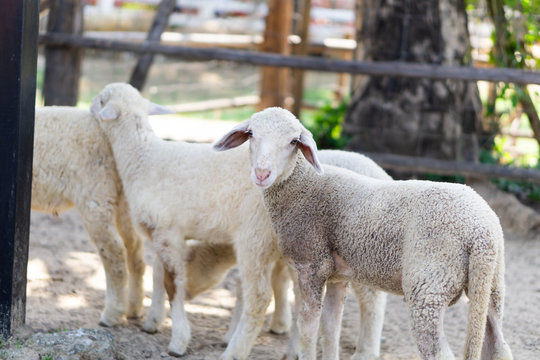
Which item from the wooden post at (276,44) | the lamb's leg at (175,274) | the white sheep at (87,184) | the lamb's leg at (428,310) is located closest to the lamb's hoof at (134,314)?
the white sheep at (87,184)

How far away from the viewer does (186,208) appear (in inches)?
180

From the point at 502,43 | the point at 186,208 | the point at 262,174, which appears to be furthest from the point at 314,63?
the point at 262,174

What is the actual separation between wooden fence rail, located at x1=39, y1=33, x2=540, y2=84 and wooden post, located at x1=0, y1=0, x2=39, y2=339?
12.1 feet

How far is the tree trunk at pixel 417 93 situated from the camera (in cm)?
772

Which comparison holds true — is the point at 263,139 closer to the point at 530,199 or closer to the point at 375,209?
the point at 375,209

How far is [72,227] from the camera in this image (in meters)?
7.30

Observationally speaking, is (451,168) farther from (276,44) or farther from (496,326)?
(276,44)

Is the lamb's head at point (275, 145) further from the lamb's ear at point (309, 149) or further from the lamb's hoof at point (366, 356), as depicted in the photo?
the lamb's hoof at point (366, 356)

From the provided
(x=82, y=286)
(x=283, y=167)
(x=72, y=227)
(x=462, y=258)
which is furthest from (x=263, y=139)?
(x=72, y=227)

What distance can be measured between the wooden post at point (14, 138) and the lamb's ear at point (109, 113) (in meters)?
0.71

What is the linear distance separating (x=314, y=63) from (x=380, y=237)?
4.22 meters

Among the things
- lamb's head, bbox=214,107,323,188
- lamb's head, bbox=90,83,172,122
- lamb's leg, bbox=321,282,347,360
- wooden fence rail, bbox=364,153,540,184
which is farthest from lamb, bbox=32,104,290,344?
wooden fence rail, bbox=364,153,540,184

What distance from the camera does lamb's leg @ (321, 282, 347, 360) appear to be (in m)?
4.16

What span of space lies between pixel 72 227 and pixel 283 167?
161 inches
